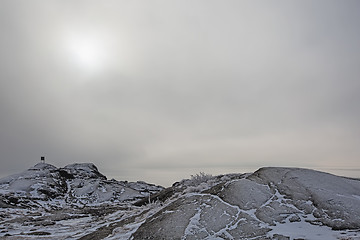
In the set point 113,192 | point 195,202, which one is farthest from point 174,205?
point 113,192

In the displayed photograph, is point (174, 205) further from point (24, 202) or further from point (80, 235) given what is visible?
point (24, 202)

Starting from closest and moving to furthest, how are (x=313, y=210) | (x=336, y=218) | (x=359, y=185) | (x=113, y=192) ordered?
(x=336, y=218), (x=313, y=210), (x=359, y=185), (x=113, y=192)

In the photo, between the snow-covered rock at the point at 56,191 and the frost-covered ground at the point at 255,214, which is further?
the snow-covered rock at the point at 56,191

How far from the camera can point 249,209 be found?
1443 centimetres

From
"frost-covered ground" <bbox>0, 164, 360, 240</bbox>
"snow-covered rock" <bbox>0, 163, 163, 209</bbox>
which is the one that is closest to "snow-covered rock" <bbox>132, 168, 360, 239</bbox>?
"frost-covered ground" <bbox>0, 164, 360, 240</bbox>

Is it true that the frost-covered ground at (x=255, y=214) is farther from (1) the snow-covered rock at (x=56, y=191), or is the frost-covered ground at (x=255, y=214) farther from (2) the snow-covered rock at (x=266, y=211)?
(1) the snow-covered rock at (x=56, y=191)

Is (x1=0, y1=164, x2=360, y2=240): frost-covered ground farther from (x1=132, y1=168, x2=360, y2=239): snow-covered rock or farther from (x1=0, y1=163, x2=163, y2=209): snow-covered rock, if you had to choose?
(x1=0, y1=163, x2=163, y2=209): snow-covered rock

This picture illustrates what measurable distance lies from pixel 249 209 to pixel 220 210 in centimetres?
154

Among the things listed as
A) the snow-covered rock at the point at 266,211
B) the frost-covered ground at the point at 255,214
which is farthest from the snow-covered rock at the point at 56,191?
the snow-covered rock at the point at 266,211

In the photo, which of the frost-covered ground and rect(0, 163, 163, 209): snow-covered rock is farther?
rect(0, 163, 163, 209): snow-covered rock

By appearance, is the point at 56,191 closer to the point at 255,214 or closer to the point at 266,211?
the point at 255,214

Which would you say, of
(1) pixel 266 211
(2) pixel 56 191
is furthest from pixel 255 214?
(2) pixel 56 191

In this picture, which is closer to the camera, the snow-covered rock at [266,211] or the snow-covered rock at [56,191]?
the snow-covered rock at [266,211]

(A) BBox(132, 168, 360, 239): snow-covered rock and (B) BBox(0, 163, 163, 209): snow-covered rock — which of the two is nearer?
(A) BBox(132, 168, 360, 239): snow-covered rock
